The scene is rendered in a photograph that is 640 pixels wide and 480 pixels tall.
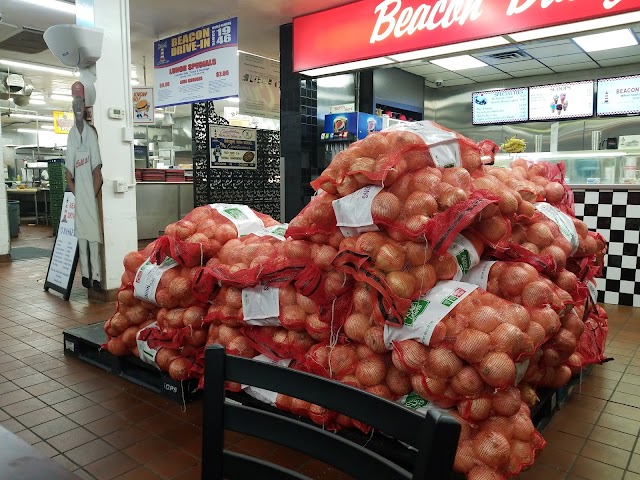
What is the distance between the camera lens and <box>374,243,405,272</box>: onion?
212cm

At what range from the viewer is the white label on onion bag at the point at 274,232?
307cm

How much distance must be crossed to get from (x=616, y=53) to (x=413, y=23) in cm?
437

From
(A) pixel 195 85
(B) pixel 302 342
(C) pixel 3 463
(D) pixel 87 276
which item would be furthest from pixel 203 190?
(C) pixel 3 463

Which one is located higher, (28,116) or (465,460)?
(28,116)

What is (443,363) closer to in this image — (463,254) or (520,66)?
(463,254)

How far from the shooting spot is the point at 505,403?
199cm

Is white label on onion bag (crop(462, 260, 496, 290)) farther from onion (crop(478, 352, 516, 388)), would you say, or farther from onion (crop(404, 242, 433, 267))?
onion (crop(478, 352, 516, 388))

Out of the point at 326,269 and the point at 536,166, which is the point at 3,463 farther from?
the point at 536,166

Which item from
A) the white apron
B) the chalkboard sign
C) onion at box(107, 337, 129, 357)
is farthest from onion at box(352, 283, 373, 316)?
the chalkboard sign

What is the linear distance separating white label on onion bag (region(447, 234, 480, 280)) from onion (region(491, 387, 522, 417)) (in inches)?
21.1

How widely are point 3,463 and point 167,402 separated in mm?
2153

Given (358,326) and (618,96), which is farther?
(618,96)

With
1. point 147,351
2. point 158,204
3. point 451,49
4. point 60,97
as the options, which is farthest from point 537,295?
point 60,97

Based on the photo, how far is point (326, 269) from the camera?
7.91 ft
